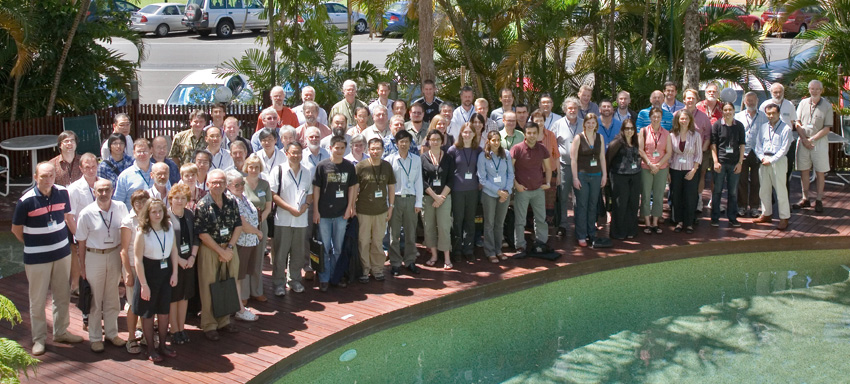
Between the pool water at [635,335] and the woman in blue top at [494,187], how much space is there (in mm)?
751

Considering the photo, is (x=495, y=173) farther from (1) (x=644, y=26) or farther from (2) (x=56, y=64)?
(2) (x=56, y=64)

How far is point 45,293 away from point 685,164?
22.8ft

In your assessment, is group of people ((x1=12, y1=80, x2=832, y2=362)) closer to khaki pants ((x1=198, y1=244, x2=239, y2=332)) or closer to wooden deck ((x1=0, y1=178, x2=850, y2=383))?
khaki pants ((x1=198, y1=244, x2=239, y2=332))

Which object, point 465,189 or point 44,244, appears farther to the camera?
point 465,189

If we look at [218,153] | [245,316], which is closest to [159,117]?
[218,153]

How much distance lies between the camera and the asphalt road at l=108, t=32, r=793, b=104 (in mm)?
24208

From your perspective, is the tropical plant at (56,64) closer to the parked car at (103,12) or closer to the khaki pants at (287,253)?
the parked car at (103,12)

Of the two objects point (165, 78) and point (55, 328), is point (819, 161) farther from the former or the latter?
point (165, 78)

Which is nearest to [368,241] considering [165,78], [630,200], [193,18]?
[630,200]

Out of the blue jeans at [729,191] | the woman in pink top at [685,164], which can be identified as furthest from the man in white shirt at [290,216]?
the blue jeans at [729,191]

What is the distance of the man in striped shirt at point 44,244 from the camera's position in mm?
6758

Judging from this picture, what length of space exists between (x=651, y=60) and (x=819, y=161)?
3.39 metres

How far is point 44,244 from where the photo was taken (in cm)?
681

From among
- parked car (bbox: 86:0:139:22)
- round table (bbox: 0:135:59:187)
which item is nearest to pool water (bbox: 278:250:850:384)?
round table (bbox: 0:135:59:187)
